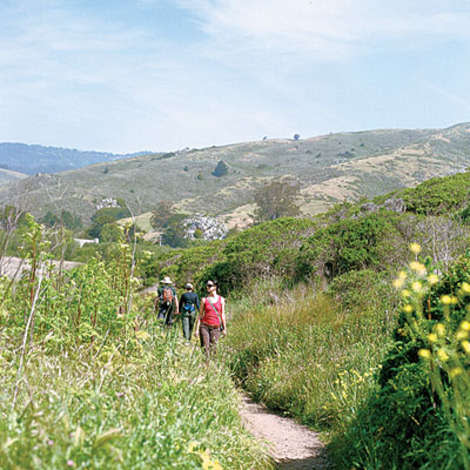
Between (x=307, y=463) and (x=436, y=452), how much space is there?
228 cm

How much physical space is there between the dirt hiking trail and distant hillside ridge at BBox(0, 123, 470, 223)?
134 ft

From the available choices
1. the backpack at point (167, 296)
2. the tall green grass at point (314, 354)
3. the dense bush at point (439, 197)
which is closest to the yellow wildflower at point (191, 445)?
the tall green grass at point (314, 354)

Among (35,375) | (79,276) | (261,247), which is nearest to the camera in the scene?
(35,375)

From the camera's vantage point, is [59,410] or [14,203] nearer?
[59,410]

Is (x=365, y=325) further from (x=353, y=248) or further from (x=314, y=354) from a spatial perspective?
(x=353, y=248)

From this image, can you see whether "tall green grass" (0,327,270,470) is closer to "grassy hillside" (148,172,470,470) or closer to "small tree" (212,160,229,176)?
"grassy hillside" (148,172,470,470)

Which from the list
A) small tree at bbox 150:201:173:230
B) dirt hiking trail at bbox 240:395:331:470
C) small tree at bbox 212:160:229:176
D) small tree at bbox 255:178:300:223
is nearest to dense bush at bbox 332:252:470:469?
dirt hiking trail at bbox 240:395:331:470

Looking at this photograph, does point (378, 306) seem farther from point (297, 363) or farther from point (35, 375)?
point (35, 375)

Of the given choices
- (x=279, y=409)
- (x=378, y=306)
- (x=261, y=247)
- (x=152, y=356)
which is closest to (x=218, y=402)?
(x=152, y=356)

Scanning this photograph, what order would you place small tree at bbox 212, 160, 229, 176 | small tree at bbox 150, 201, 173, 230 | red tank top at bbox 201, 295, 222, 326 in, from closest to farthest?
red tank top at bbox 201, 295, 222, 326
small tree at bbox 150, 201, 173, 230
small tree at bbox 212, 160, 229, 176

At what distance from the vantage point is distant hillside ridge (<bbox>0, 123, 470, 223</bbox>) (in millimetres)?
81875

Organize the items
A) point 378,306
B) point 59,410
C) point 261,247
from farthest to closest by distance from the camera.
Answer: point 261,247, point 378,306, point 59,410

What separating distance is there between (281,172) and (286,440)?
394 feet

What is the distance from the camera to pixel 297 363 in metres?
7.04
